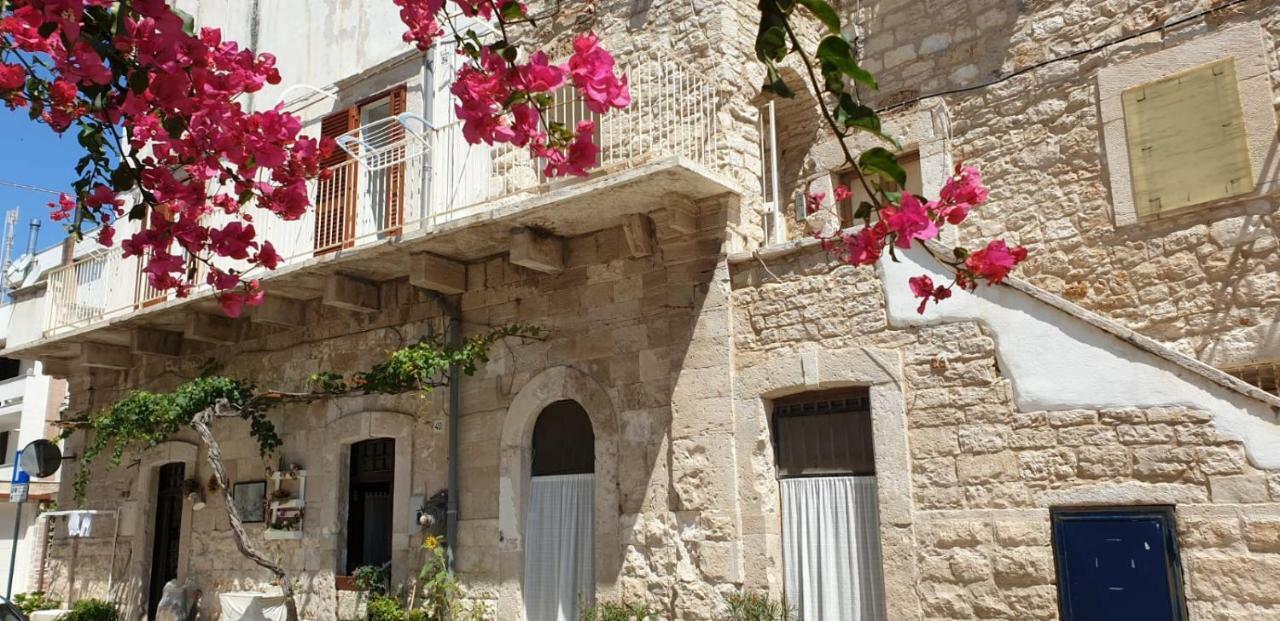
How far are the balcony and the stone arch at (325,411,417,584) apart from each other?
1344 mm

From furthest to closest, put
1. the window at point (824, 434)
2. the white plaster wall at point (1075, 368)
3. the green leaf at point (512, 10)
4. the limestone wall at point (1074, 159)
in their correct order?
the window at point (824, 434)
the limestone wall at point (1074, 159)
the white plaster wall at point (1075, 368)
the green leaf at point (512, 10)

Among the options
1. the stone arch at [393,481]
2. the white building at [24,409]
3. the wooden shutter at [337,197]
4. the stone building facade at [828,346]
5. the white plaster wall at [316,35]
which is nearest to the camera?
the stone building facade at [828,346]

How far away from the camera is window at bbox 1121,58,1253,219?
21.8 ft

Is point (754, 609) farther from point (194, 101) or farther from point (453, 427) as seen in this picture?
point (194, 101)

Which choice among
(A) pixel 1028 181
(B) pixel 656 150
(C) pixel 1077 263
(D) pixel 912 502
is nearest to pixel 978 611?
(D) pixel 912 502

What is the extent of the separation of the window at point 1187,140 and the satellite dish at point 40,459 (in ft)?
35.4

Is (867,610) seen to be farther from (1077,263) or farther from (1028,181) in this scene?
(1028,181)

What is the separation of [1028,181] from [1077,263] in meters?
0.76

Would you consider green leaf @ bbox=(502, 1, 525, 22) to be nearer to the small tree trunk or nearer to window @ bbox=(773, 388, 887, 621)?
window @ bbox=(773, 388, 887, 621)

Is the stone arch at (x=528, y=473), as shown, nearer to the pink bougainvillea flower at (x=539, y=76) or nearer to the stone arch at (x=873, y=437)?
the stone arch at (x=873, y=437)

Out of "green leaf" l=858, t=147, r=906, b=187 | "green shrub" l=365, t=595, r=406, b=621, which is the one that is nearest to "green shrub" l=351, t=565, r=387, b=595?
"green shrub" l=365, t=595, r=406, b=621

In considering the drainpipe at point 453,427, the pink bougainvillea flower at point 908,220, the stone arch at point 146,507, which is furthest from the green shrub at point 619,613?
the stone arch at point 146,507

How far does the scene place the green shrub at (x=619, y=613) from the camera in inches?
283

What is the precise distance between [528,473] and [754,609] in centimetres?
239
